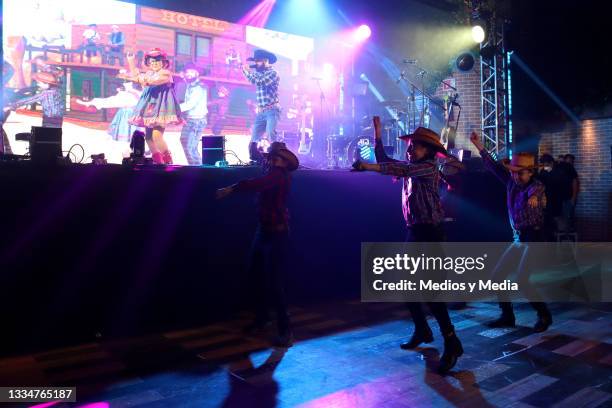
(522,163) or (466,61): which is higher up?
(466,61)

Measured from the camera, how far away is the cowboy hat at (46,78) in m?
7.40

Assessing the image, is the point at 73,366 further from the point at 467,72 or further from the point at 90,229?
the point at 467,72

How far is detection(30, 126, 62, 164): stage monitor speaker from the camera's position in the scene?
4.33 m

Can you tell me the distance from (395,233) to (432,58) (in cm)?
715

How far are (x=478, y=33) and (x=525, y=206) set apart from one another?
6104 mm

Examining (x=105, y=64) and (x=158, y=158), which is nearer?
(x=105, y=64)

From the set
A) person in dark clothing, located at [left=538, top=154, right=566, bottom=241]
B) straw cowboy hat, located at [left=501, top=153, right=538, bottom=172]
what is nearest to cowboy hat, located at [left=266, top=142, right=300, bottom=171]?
straw cowboy hat, located at [left=501, top=153, right=538, bottom=172]

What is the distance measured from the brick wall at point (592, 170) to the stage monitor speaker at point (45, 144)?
11322mm

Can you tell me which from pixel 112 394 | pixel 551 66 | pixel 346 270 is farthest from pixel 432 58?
pixel 112 394

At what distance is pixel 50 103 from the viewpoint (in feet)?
24.9

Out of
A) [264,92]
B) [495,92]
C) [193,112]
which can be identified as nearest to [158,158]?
[193,112]

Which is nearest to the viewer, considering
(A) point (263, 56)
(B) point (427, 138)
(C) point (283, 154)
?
(B) point (427, 138)

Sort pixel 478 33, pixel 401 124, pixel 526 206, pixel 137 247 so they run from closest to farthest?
pixel 137 247, pixel 526 206, pixel 478 33, pixel 401 124

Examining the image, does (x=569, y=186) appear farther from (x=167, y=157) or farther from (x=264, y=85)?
(x=167, y=157)
